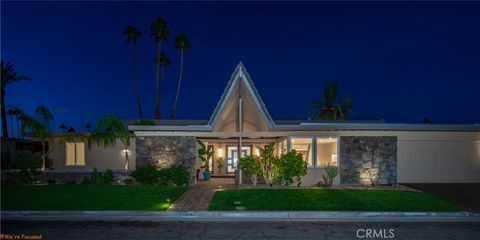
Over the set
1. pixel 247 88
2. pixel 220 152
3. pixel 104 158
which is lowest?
pixel 104 158

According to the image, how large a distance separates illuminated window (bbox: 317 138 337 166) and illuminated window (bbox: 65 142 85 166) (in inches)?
611

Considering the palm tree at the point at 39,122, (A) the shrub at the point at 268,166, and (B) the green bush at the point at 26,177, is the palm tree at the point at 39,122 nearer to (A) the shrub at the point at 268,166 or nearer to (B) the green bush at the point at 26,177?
(B) the green bush at the point at 26,177

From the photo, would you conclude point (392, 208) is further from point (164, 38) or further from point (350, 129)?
point (164, 38)

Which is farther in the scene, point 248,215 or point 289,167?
point 289,167

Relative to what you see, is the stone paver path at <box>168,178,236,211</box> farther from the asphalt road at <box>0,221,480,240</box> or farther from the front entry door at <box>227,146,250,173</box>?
the front entry door at <box>227,146,250,173</box>

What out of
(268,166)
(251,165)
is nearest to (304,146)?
(268,166)

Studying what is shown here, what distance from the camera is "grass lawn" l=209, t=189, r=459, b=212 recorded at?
493 inches

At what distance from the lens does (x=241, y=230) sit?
9.76 metres

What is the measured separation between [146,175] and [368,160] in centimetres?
1075

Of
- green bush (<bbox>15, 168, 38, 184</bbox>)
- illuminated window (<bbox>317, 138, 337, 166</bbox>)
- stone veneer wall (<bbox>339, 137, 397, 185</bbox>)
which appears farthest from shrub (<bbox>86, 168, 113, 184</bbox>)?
stone veneer wall (<bbox>339, 137, 397, 185</bbox>)

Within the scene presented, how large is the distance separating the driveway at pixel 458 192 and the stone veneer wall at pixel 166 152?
10753 millimetres

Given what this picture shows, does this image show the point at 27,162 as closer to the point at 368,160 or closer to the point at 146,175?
the point at 146,175

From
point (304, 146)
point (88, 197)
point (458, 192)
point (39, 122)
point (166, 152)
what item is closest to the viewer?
point (88, 197)

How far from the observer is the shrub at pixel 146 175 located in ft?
57.0
